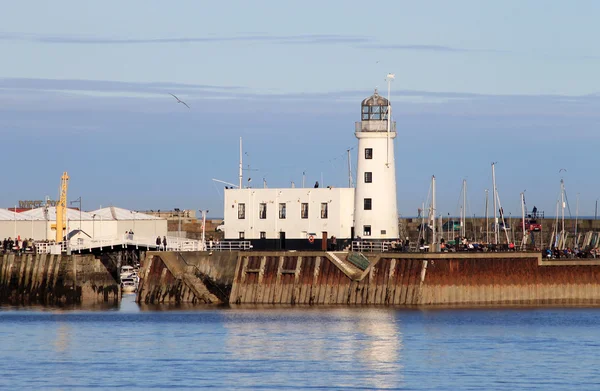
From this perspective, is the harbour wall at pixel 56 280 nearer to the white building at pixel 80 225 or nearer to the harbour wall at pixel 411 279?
the harbour wall at pixel 411 279

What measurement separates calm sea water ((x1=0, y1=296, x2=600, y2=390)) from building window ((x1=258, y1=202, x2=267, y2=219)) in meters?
10.9

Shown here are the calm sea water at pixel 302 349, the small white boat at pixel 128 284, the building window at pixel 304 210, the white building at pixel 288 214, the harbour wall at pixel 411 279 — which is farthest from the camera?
the small white boat at pixel 128 284

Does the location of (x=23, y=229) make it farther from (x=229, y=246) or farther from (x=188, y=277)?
(x=188, y=277)

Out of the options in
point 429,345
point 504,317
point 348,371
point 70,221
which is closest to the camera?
point 348,371

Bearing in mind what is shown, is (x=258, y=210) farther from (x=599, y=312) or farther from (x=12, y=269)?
(x=599, y=312)

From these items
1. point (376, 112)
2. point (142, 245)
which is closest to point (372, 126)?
point (376, 112)

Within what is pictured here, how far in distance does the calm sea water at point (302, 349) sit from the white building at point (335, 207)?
993 centimetres

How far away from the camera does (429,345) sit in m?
71.9

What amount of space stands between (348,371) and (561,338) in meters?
15.3

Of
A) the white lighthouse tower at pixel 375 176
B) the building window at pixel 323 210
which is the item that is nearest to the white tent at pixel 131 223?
the building window at pixel 323 210

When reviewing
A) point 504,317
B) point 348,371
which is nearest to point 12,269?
point 504,317

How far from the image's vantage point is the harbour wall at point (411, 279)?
87.1m

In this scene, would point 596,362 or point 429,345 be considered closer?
point 596,362

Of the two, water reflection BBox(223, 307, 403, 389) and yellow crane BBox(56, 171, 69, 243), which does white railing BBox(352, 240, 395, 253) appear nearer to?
water reflection BBox(223, 307, 403, 389)
